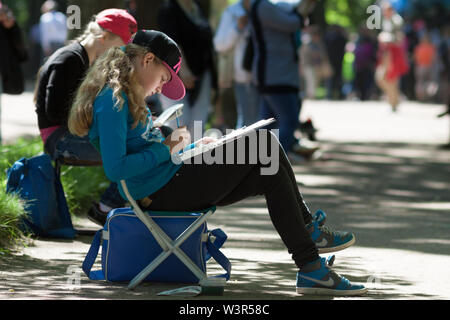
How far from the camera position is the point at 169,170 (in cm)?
504

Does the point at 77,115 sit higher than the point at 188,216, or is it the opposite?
the point at 77,115

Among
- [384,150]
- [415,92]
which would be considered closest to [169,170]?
[384,150]

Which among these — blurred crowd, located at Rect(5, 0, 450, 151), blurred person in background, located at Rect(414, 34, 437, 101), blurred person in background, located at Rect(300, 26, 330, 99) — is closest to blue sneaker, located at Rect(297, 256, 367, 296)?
blurred crowd, located at Rect(5, 0, 450, 151)

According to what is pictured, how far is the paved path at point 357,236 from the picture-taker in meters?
5.06

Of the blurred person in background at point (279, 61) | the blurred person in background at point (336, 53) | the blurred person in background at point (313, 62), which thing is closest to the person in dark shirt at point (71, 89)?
the blurred person in background at point (279, 61)

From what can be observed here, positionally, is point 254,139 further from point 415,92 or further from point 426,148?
point 415,92

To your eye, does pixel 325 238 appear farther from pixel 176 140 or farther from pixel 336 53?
pixel 336 53

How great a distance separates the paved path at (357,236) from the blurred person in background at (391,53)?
18.7 ft

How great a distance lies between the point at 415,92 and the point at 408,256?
1996 centimetres

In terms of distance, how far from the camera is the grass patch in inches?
239

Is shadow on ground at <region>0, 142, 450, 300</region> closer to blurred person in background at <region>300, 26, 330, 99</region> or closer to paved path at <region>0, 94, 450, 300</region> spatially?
paved path at <region>0, 94, 450, 300</region>

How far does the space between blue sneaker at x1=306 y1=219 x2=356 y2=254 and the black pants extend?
0.40 meters

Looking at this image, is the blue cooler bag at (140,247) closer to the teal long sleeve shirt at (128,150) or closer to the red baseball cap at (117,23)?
the teal long sleeve shirt at (128,150)
